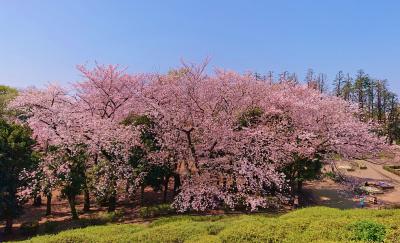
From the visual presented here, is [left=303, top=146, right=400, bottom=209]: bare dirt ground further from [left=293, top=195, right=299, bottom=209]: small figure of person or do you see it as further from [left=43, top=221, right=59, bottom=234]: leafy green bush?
[left=43, top=221, right=59, bottom=234]: leafy green bush

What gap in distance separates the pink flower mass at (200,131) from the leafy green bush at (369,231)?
1169 cm

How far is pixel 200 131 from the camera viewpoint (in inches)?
977

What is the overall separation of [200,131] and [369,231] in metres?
15.6

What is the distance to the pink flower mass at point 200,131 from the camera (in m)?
23.5

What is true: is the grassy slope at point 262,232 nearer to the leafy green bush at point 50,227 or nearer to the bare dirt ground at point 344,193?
the leafy green bush at point 50,227

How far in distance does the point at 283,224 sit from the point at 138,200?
20.0 metres

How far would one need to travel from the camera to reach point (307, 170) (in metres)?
27.9

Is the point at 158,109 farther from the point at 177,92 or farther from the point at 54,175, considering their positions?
the point at 54,175

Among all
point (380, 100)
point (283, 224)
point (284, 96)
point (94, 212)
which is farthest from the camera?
point (380, 100)

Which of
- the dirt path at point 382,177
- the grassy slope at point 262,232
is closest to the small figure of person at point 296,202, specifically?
the dirt path at point 382,177

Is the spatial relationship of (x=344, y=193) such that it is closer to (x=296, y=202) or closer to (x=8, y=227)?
(x=296, y=202)

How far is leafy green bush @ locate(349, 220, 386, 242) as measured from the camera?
10016 millimetres

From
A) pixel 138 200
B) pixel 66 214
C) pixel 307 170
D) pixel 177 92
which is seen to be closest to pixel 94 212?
pixel 66 214

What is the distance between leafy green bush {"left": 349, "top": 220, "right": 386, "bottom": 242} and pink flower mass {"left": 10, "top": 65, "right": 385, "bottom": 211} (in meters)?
11.7
